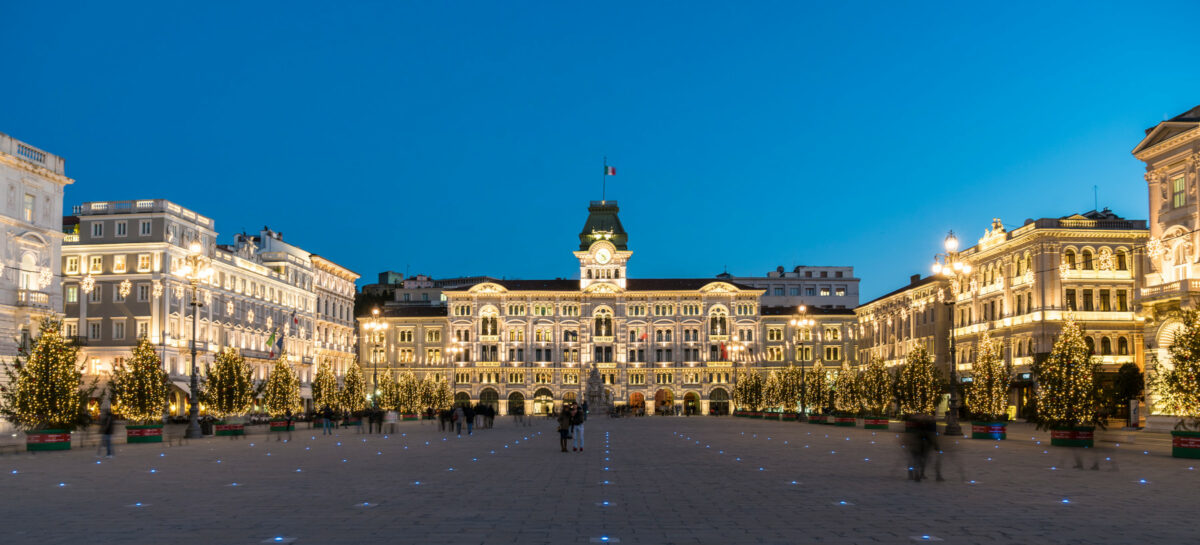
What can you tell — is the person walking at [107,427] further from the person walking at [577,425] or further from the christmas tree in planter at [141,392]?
the christmas tree in planter at [141,392]

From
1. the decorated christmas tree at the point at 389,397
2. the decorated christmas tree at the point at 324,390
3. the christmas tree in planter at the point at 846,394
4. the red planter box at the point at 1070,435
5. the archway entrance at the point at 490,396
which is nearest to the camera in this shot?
the red planter box at the point at 1070,435

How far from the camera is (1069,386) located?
134 ft

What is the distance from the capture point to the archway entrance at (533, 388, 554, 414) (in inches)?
5394

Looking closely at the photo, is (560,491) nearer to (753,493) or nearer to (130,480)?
(753,493)

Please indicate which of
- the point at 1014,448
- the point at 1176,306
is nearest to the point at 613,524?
the point at 1014,448

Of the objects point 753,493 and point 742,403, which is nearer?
point 753,493

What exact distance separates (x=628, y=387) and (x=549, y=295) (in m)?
15.4

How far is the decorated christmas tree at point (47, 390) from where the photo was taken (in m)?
41.6

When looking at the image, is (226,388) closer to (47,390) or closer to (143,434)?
(143,434)

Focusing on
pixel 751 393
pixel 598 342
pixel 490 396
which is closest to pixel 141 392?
pixel 751 393

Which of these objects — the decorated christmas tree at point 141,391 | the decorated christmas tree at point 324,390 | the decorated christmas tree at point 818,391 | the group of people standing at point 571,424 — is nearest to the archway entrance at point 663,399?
the decorated christmas tree at point 818,391

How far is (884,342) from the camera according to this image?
11806 centimetres

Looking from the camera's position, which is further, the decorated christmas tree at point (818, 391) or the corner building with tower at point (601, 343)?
the corner building with tower at point (601, 343)

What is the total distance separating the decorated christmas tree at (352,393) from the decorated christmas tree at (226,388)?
22381 millimetres
